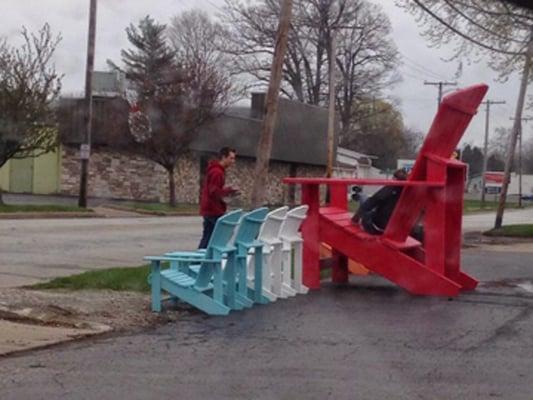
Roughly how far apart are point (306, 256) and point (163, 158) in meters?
30.7

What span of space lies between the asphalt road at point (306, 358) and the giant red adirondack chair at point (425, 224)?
129 cm

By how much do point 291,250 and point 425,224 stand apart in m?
1.84

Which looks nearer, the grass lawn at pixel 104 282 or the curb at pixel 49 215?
the grass lawn at pixel 104 282

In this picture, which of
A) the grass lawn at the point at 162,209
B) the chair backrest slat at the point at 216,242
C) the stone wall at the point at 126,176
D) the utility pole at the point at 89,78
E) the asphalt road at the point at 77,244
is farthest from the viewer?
the stone wall at the point at 126,176

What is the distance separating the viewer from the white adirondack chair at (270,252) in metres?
12.9

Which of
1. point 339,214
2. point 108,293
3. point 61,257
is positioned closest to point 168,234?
point 61,257

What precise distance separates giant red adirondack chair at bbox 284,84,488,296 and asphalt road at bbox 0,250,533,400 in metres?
1.29

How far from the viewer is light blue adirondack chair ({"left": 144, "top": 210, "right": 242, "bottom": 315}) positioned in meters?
11.6

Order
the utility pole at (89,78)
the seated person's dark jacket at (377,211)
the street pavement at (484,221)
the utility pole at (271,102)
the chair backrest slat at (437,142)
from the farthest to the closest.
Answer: the street pavement at (484,221) → the utility pole at (89,78) → the utility pole at (271,102) → the seated person's dark jacket at (377,211) → the chair backrest slat at (437,142)

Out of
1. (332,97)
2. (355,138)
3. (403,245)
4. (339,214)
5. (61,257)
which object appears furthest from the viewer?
(355,138)

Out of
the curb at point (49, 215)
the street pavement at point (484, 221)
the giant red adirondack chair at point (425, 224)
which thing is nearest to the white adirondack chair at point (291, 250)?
the giant red adirondack chair at point (425, 224)

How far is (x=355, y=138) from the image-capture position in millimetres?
76000

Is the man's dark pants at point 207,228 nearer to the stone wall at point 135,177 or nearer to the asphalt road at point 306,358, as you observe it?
the asphalt road at point 306,358

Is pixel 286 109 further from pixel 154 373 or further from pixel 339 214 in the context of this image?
pixel 154 373
